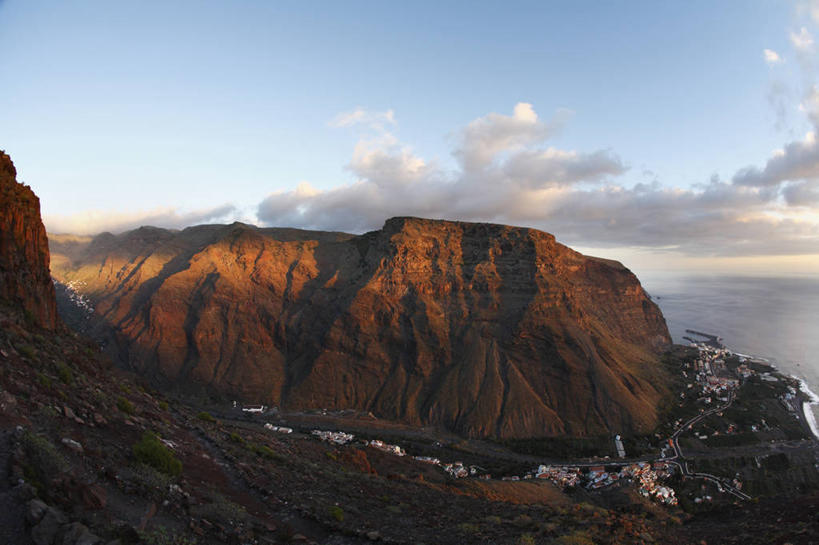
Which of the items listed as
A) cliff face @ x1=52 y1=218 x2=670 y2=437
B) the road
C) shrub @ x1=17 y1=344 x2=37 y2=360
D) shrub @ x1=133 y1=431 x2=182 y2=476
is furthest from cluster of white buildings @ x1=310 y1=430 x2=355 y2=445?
shrub @ x1=133 y1=431 x2=182 y2=476

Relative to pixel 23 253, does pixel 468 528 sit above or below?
below

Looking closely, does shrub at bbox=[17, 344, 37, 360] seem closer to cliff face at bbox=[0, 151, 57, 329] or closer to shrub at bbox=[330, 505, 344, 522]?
cliff face at bbox=[0, 151, 57, 329]

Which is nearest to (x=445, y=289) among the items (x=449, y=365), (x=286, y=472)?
(x=449, y=365)

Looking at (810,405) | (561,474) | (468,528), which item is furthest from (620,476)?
(810,405)

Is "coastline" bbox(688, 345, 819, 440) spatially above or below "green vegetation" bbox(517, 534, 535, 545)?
below

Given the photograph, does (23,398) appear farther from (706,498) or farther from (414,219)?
(414,219)

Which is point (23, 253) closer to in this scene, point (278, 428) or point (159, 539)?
point (159, 539)
